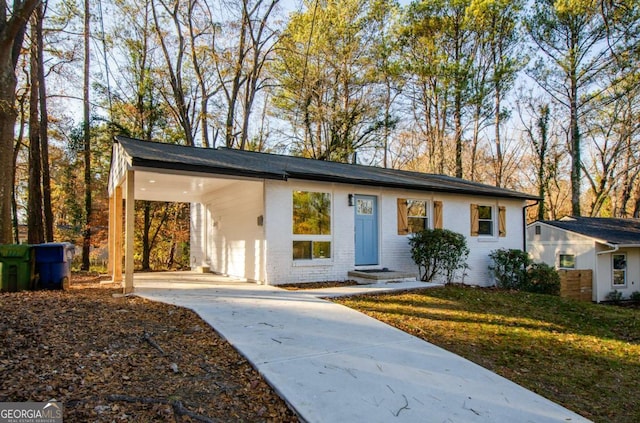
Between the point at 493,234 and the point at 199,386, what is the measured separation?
11669 mm

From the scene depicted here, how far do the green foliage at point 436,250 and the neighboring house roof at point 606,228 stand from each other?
9.31 m

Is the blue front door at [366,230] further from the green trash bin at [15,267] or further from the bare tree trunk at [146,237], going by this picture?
the bare tree trunk at [146,237]

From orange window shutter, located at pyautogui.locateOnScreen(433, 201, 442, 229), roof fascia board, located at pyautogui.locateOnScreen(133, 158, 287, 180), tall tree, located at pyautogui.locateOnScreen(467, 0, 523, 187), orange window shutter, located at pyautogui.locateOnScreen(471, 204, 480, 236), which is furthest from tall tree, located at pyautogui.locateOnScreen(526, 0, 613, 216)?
roof fascia board, located at pyautogui.locateOnScreen(133, 158, 287, 180)

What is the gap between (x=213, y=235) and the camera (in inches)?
→ 456

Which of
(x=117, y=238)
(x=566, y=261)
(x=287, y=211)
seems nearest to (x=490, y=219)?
(x=566, y=261)

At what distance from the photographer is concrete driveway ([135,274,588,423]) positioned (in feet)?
10.4

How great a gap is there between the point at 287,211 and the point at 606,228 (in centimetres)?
1652

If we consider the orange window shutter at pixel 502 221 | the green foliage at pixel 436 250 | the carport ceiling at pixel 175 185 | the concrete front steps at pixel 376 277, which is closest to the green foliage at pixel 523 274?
the orange window shutter at pixel 502 221

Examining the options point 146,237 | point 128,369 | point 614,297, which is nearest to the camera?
point 128,369

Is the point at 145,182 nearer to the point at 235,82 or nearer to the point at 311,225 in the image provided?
the point at 311,225

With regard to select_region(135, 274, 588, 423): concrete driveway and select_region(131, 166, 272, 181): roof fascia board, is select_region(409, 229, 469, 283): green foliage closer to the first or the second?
select_region(135, 274, 588, 423): concrete driveway

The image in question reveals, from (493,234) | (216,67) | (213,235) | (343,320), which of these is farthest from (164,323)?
(216,67)

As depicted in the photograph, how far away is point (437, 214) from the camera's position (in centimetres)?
1126

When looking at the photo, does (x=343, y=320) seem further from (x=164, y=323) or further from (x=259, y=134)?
(x=259, y=134)
